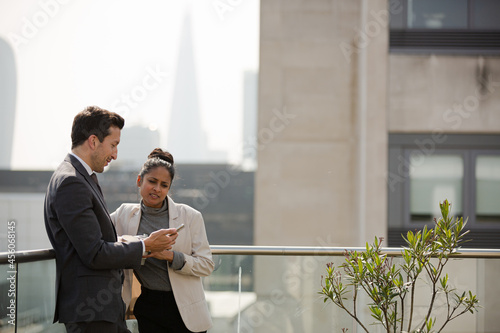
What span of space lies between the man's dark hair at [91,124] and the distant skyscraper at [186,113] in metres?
11.9

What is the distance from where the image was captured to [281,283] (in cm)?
552

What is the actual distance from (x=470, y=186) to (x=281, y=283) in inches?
305

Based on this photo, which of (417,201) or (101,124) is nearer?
(101,124)

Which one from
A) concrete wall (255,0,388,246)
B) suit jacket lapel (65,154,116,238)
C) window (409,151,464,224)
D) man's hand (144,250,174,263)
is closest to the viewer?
suit jacket lapel (65,154,116,238)

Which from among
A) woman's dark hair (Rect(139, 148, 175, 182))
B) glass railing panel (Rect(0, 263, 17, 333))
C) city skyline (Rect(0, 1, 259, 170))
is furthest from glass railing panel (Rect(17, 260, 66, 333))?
city skyline (Rect(0, 1, 259, 170))

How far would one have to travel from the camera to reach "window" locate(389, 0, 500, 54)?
1199 cm

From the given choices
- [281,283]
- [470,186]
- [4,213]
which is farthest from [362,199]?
[4,213]

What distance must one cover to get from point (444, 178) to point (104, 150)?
33.8 feet

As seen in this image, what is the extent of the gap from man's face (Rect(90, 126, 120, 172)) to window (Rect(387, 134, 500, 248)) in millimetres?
9655

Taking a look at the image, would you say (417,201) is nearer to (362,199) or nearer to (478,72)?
(362,199)

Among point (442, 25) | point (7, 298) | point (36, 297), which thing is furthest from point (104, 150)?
point (442, 25)

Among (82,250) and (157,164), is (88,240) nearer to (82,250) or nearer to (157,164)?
(82,250)

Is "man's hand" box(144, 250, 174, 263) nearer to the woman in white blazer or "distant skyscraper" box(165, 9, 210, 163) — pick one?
the woman in white blazer

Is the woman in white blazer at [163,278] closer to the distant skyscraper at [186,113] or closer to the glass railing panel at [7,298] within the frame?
the glass railing panel at [7,298]
